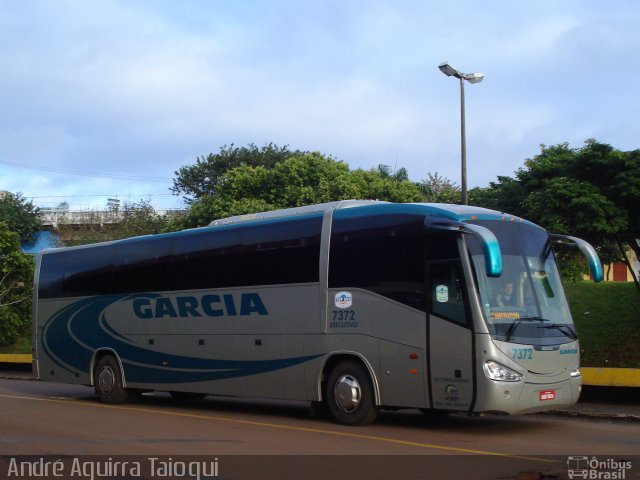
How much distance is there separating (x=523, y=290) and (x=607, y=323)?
15.5 meters

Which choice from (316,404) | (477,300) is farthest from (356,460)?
(316,404)

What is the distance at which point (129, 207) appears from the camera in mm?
53750

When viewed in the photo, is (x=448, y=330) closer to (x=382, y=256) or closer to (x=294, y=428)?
(x=382, y=256)

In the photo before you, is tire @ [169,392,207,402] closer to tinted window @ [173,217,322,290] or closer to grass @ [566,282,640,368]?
tinted window @ [173,217,322,290]

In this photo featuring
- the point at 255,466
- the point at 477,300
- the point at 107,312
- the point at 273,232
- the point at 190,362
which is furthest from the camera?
the point at 107,312

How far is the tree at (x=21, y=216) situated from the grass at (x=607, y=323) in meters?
41.0

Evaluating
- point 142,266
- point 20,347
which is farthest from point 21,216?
point 142,266

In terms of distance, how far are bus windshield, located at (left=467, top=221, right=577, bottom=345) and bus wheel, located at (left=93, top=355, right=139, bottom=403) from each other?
955cm

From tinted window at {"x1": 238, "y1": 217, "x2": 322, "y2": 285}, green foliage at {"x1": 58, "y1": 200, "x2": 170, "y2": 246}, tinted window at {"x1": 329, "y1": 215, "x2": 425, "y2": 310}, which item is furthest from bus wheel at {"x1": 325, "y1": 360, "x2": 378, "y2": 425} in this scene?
green foliage at {"x1": 58, "y1": 200, "x2": 170, "y2": 246}

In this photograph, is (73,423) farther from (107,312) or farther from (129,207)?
(129,207)

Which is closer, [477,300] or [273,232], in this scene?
[477,300]

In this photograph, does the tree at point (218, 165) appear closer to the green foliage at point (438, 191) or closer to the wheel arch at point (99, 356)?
the green foliage at point (438, 191)

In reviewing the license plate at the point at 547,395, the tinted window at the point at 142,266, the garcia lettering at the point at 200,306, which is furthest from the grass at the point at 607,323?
the tinted window at the point at 142,266

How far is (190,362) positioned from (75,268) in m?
4.83
